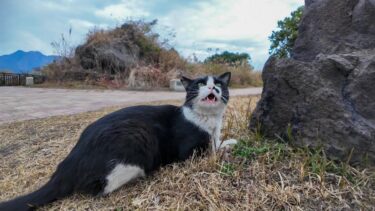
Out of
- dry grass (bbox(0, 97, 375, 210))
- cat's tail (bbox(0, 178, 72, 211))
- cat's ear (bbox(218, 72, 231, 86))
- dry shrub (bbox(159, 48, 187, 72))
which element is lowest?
cat's tail (bbox(0, 178, 72, 211))

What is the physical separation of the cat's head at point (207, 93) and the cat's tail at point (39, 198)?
114 cm

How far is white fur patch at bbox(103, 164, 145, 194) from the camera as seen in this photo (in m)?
2.83

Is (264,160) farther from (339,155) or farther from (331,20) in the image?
(331,20)

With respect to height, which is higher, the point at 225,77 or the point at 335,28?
the point at 335,28

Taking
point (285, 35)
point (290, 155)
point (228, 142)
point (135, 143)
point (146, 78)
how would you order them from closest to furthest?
point (135, 143) < point (290, 155) < point (228, 142) < point (285, 35) < point (146, 78)

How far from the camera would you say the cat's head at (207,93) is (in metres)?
3.12

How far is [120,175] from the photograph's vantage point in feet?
9.39

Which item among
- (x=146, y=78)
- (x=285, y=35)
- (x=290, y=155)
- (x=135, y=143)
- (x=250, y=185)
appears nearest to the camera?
(x=250, y=185)

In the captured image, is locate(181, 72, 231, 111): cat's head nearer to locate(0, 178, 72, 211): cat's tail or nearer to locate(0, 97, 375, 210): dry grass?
locate(0, 97, 375, 210): dry grass

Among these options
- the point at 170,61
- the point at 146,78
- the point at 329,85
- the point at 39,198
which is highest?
the point at 170,61

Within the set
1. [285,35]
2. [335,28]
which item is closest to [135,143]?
[335,28]

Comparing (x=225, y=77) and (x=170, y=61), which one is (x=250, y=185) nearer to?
(x=225, y=77)

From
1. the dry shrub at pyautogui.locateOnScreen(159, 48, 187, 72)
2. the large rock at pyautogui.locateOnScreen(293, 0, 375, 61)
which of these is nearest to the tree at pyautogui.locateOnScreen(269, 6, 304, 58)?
the large rock at pyautogui.locateOnScreen(293, 0, 375, 61)

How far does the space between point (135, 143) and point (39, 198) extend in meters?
0.79
